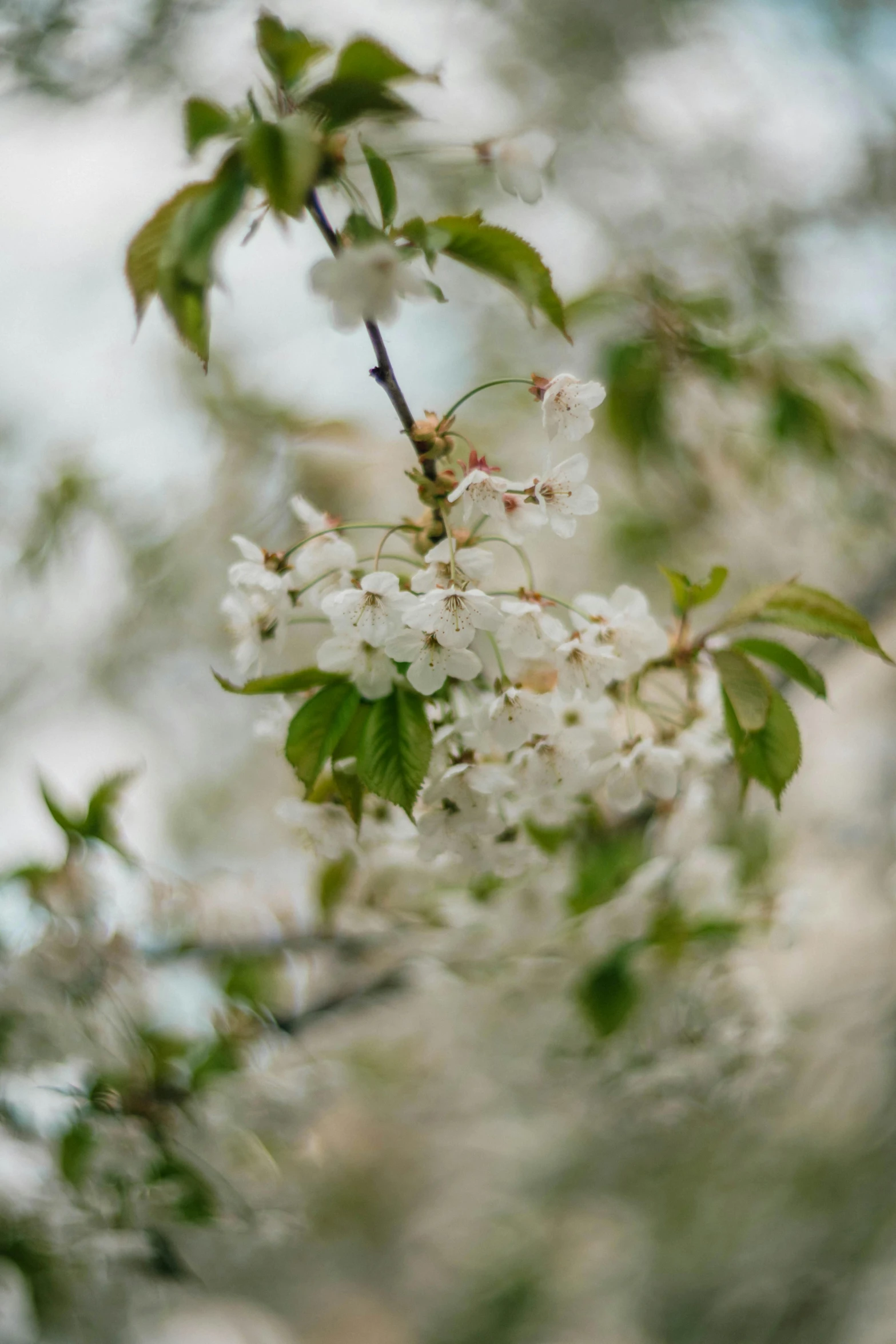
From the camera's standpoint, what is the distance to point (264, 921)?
5.31ft

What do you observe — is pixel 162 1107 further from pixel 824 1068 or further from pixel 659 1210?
pixel 659 1210

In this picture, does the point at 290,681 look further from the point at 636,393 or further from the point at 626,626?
the point at 636,393

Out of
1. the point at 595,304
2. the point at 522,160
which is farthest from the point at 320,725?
the point at 595,304

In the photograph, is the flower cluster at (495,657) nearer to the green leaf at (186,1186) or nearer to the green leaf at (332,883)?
the green leaf at (332,883)

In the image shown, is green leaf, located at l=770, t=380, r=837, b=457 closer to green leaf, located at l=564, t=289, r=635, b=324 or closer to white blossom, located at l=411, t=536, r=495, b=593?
green leaf, located at l=564, t=289, r=635, b=324

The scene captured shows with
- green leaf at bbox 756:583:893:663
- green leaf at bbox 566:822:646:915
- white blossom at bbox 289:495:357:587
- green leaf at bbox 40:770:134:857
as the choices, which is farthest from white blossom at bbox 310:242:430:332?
green leaf at bbox 566:822:646:915

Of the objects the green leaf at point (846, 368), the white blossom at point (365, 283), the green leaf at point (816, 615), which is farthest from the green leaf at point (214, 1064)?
the green leaf at point (846, 368)

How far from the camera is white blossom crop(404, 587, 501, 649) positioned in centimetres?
64

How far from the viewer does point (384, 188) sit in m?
0.59

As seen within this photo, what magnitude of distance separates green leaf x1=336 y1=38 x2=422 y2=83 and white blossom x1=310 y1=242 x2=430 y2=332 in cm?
11

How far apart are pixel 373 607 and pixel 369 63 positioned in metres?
0.36

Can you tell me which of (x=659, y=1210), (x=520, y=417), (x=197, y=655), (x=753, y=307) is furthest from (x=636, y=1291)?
(x=753, y=307)

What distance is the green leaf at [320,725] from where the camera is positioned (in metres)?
0.73

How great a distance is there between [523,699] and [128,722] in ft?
8.87
